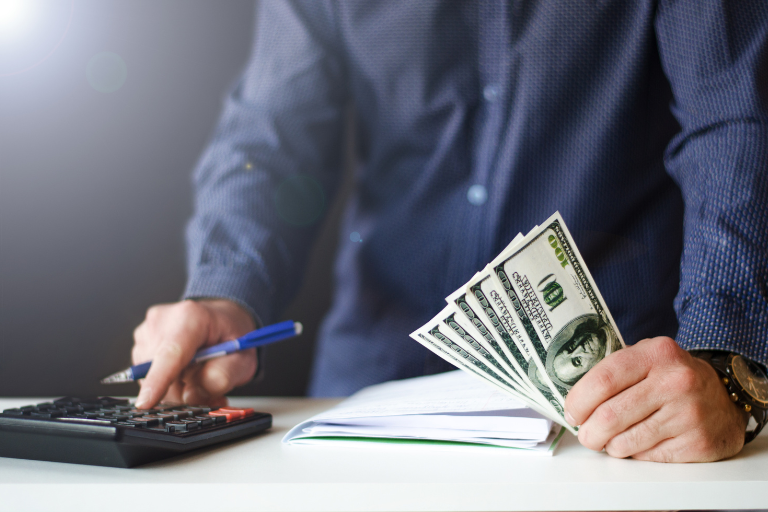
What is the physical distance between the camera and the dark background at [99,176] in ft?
3.97

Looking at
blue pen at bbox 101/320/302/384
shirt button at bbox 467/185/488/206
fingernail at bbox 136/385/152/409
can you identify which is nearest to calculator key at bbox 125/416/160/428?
fingernail at bbox 136/385/152/409

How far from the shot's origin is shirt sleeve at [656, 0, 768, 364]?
0.61 m

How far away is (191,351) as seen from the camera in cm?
73

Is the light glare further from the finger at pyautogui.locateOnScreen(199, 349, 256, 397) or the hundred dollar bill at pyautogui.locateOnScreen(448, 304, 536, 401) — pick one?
the hundred dollar bill at pyautogui.locateOnScreen(448, 304, 536, 401)

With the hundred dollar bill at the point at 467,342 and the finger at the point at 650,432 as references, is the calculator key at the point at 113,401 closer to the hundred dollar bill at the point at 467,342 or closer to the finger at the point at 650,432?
the hundred dollar bill at the point at 467,342

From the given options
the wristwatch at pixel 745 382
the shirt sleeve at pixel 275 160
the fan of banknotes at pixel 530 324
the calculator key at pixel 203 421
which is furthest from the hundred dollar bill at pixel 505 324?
the shirt sleeve at pixel 275 160

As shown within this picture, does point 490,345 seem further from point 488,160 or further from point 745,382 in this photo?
point 488,160

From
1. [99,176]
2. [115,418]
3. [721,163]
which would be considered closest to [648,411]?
[721,163]

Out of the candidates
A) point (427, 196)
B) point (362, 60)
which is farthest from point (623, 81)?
point (362, 60)

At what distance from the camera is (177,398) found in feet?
2.53

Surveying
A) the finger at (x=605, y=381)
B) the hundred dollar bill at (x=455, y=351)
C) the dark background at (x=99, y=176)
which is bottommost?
the finger at (x=605, y=381)

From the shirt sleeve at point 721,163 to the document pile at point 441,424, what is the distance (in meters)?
0.23

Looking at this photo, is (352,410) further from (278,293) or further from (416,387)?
(278,293)

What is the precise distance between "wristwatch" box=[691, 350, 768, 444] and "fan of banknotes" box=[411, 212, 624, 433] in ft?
0.42
